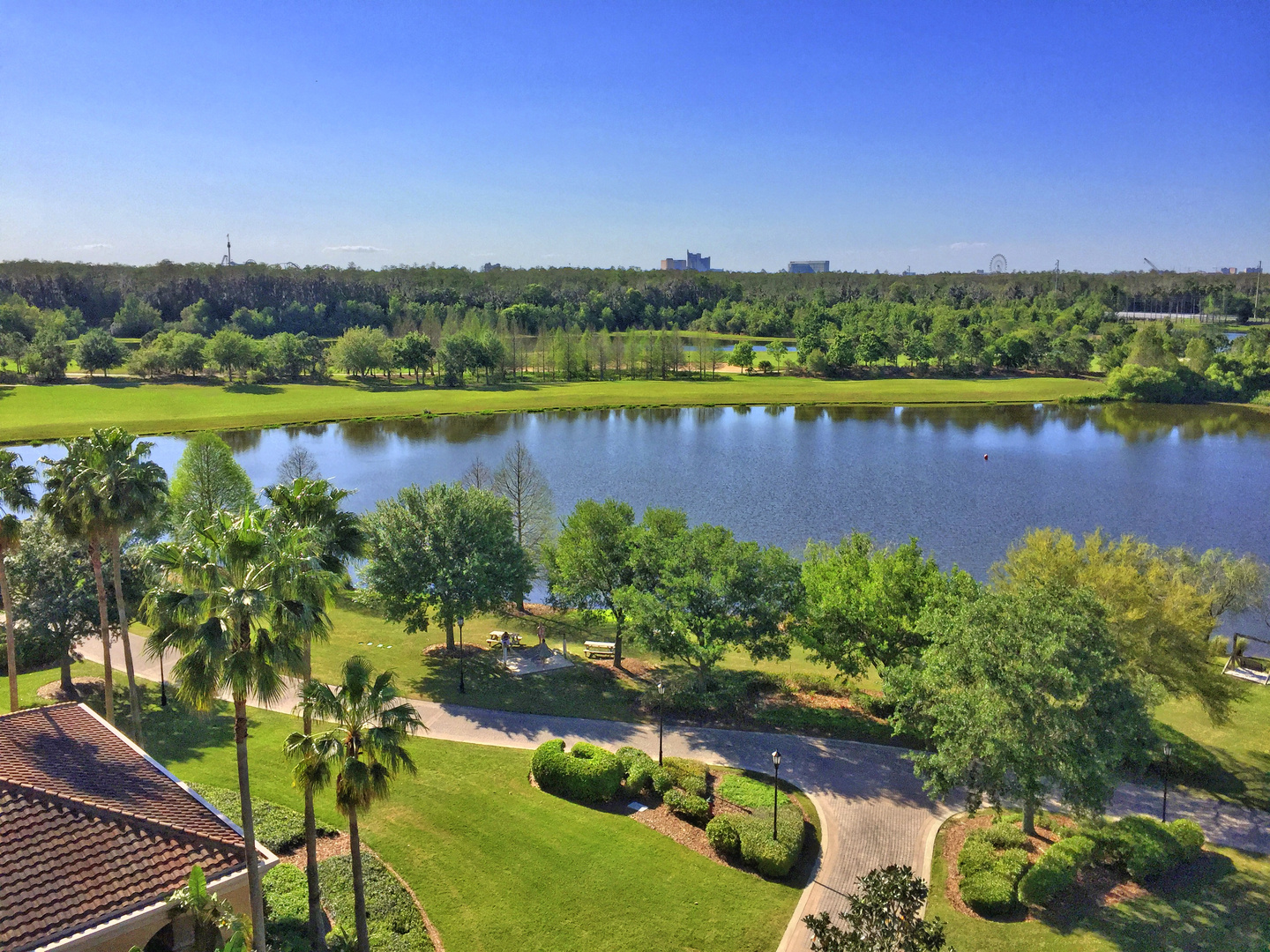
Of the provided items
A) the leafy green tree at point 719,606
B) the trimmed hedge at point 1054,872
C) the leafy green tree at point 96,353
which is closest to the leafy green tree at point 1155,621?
the trimmed hedge at point 1054,872

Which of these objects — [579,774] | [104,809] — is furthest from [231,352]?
[104,809]

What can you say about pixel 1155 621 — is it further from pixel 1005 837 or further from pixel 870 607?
pixel 1005 837

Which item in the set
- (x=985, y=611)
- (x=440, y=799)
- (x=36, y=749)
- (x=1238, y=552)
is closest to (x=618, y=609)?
(x=440, y=799)

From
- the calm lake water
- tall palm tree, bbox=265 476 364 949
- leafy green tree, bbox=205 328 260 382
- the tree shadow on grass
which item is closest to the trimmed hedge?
the tree shadow on grass

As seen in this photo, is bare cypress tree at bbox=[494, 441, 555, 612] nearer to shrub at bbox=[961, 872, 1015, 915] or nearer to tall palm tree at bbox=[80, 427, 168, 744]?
tall palm tree at bbox=[80, 427, 168, 744]

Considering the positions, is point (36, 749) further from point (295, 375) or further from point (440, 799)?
point (295, 375)

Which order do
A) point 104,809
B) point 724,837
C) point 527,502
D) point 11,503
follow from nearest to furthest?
A: point 104,809, point 724,837, point 11,503, point 527,502

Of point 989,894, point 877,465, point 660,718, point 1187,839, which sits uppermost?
point 877,465

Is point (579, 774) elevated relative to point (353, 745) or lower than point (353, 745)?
lower
